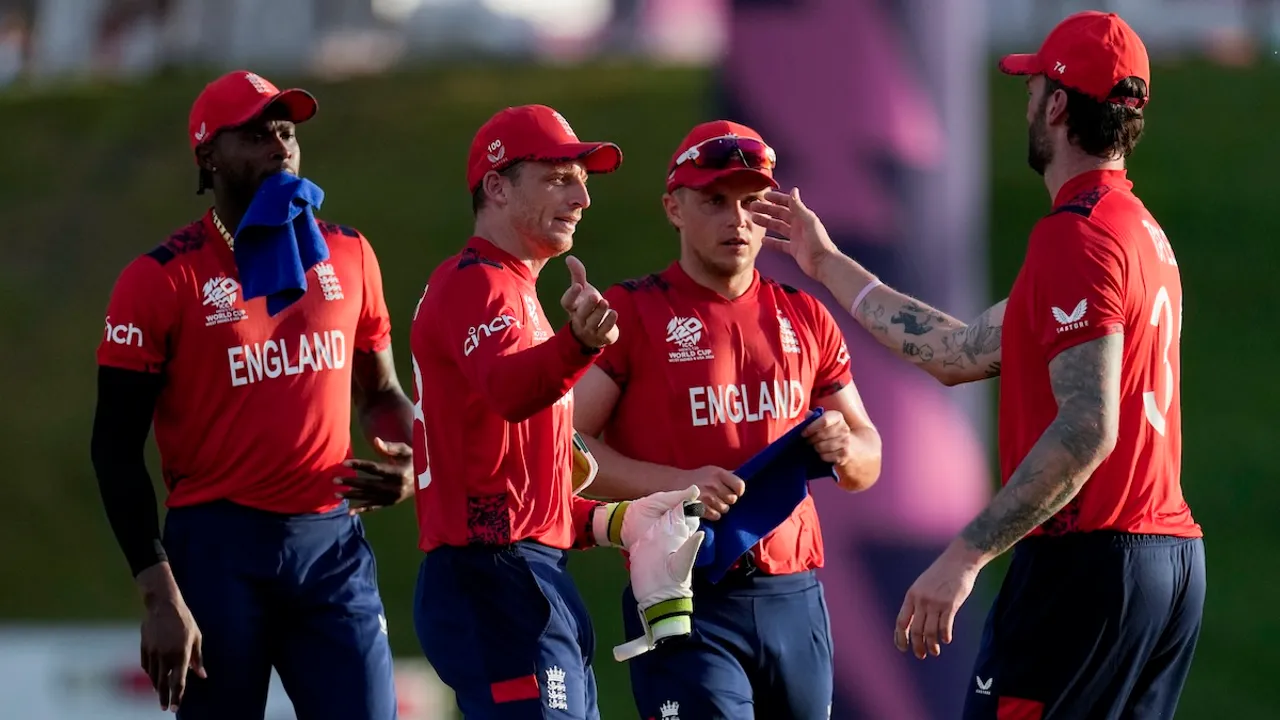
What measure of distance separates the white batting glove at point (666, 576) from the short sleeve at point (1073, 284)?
1.18 meters

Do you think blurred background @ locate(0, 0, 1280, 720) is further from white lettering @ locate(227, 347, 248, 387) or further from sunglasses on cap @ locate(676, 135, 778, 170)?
white lettering @ locate(227, 347, 248, 387)

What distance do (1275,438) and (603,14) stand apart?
51.3 feet

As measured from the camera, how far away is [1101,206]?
5.08 metres

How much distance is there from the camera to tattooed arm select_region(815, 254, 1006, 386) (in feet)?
18.8

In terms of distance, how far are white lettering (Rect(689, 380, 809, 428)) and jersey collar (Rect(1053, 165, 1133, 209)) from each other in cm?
112

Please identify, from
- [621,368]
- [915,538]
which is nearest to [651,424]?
[621,368]

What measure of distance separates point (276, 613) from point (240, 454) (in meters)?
0.52

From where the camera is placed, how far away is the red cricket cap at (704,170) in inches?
232

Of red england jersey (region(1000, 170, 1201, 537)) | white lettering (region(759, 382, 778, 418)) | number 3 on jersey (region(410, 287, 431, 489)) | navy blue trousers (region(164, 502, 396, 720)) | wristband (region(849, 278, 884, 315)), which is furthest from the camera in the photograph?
wristband (region(849, 278, 884, 315))

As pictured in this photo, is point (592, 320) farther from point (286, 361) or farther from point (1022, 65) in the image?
point (1022, 65)

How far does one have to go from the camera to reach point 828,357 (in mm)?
6090

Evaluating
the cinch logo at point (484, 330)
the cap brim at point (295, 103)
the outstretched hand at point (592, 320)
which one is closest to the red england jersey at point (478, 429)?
the cinch logo at point (484, 330)

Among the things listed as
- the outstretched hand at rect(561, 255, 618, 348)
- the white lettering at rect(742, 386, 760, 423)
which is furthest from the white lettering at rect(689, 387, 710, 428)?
the outstretched hand at rect(561, 255, 618, 348)

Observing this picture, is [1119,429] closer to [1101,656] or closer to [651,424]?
[1101,656]
